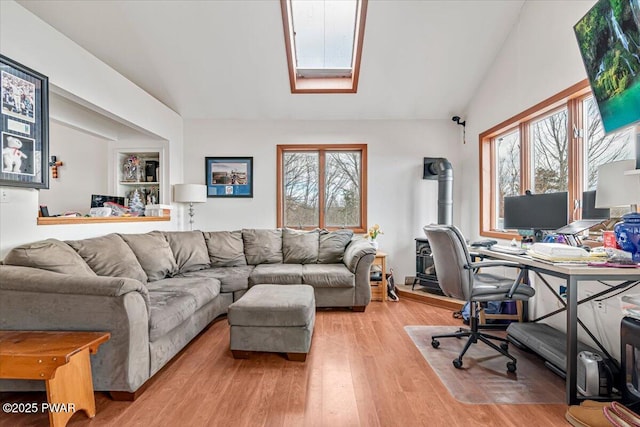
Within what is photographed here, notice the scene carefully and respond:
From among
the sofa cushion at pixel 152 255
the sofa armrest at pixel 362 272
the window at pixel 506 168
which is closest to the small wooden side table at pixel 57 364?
the sofa cushion at pixel 152 255

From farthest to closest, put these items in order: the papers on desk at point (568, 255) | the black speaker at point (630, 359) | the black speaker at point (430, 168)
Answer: the black speaker at point (430, 168), the papers on desk at point (568, 255), the black speaker at point (630, 359)

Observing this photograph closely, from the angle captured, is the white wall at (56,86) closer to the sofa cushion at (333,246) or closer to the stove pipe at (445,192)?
the sofa cushion at (333,246)

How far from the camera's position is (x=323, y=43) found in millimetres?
3926

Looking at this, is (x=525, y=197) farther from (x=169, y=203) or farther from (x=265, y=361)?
(x=169, y=203)

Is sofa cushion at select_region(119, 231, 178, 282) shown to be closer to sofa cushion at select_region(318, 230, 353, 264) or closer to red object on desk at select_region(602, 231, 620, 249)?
sofa cushion at select_region(318, 230, 353, 264)

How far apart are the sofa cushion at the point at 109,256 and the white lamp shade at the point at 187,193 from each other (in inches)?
54.9

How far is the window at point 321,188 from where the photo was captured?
471 cm

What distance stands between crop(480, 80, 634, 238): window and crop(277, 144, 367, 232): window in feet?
5.70

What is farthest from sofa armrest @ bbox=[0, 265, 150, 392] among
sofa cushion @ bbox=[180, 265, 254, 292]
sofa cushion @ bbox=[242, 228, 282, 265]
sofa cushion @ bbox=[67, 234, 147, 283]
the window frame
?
the window frame

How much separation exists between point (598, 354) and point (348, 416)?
1577 mm

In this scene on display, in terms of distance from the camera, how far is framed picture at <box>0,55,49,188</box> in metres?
2.03

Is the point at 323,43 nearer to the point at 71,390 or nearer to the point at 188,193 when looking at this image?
the point at 188,193

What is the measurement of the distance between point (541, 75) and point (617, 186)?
1519 mm

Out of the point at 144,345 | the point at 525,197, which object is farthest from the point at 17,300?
the point at 525,197
